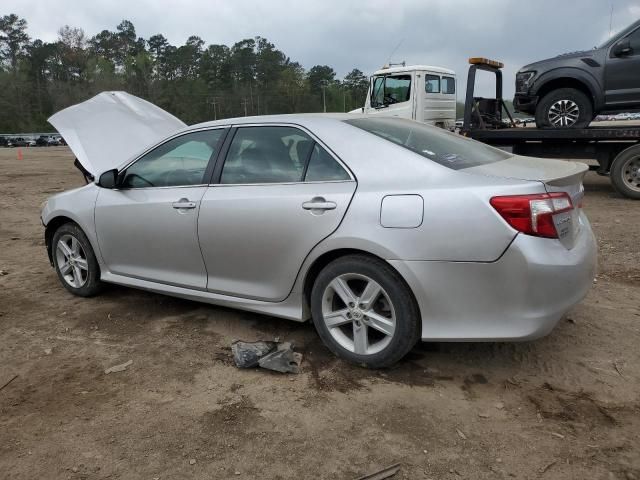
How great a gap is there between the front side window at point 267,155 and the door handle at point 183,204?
0.27 meters

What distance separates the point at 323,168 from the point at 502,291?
126 cm

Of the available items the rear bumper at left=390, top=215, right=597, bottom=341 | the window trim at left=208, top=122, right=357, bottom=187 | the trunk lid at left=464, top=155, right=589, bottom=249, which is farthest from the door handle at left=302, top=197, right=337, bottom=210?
the trunk lid at left=464, top=155, right=589, bottom=249

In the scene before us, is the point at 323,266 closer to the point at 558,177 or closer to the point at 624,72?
the point at 558,177

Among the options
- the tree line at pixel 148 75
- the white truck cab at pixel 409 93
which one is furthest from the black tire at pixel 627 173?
the tree line at pixel 148 75

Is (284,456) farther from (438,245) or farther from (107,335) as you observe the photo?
(107,335)

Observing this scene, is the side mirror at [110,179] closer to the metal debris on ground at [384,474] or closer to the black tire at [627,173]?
the metal debris on ground at [384,474]

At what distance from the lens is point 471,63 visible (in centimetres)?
1016

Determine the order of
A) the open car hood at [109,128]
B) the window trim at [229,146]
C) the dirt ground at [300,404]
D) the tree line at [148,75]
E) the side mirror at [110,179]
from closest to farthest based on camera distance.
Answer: the dirt ground at [300,404] < the window trim at [229,146] < the side mirror at [110,179] < the open car hood at [109,128] < the tree line at [148,75]

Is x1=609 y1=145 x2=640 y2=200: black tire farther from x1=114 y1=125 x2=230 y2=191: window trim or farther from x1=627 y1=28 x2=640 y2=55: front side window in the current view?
x1=114 y1=125 x2=230 y2=191: window trim

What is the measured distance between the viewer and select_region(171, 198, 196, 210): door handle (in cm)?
373

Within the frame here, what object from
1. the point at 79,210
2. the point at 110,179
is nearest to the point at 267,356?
the point at 110,179

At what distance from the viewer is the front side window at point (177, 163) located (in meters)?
3.85

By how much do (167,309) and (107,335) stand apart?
0.59 meters

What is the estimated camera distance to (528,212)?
2670 millimetres
